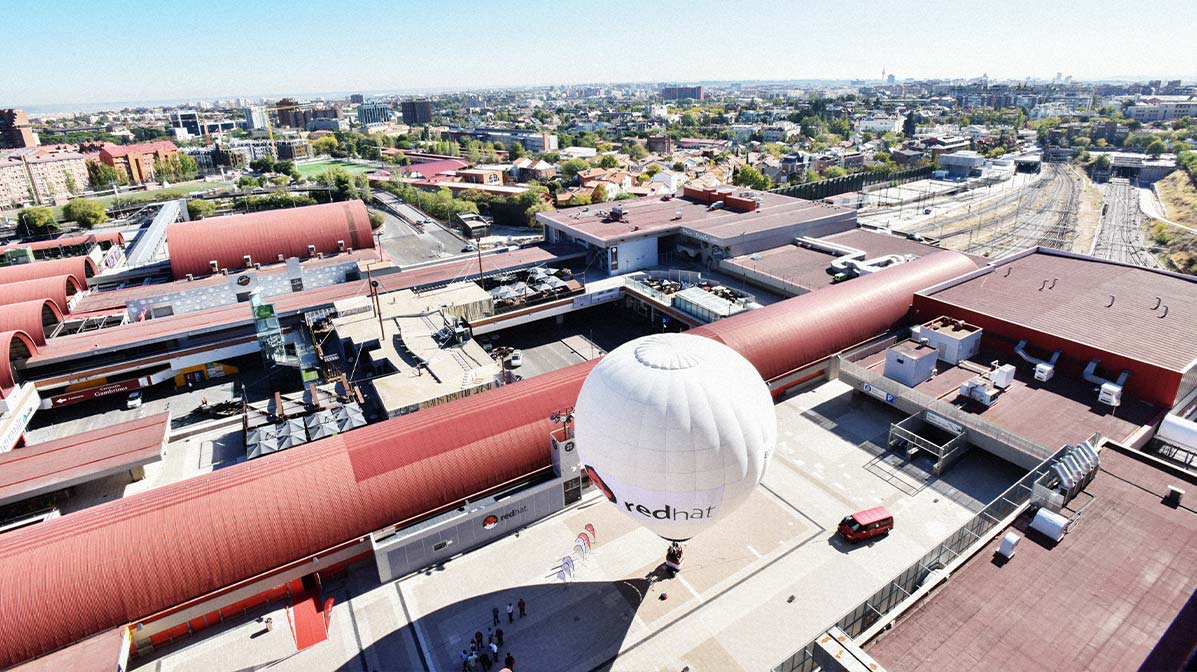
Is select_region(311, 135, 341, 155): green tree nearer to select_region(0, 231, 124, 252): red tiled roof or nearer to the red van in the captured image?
select_region(0, 231, 124, 252): red tiled roof

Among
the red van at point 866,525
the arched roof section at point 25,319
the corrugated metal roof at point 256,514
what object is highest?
the arched roof section at point 25,319

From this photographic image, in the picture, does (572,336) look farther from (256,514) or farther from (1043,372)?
(1043,372)

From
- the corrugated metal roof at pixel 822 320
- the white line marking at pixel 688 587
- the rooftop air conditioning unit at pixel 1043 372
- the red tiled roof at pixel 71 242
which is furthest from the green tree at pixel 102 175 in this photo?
the rooftop air conditioning unit at pixel 1043 372

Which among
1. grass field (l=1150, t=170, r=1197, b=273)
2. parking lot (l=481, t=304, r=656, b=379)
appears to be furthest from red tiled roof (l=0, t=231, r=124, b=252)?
grass field (l=1150, t=170, r=1197, b=273)

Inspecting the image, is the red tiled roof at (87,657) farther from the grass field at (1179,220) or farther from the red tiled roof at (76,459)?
the grass field at (1179,220)

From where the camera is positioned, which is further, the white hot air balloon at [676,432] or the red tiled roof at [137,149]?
the red tiled roof at [137,149]

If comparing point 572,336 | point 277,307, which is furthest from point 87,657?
point 572,336

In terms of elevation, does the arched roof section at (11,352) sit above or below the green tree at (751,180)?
below

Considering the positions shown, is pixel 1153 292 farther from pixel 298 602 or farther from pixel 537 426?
pixel 298 602
